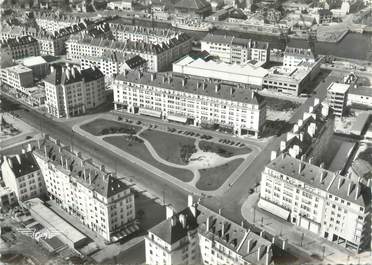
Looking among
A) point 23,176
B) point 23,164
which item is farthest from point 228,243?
point 23,164

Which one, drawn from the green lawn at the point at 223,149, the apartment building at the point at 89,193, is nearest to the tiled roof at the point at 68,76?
the apartment building at the point at 89,193

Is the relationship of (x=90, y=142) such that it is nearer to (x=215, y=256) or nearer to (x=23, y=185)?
(x=23, y=185)

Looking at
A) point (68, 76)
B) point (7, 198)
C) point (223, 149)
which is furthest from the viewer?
point (68, 76)

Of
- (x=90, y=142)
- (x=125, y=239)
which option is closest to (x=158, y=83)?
(x=90, y=142)

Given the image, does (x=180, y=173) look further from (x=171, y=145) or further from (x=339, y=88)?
(x=339, y=88)

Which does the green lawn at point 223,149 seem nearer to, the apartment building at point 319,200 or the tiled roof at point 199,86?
the tiled roof at point 199,86

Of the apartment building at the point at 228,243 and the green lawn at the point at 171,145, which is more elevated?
the apartment building at the point at 228,243
